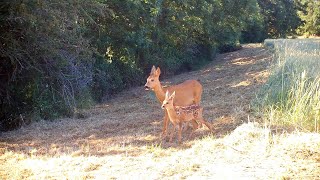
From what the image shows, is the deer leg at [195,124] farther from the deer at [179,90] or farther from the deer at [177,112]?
the deer at [177,112]

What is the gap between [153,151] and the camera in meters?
7.07

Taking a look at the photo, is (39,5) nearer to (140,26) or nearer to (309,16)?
(140,26)

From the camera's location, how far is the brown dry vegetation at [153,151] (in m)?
5.45

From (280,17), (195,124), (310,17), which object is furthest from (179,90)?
(310,17)

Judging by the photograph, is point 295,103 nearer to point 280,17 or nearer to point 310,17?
point 280,17

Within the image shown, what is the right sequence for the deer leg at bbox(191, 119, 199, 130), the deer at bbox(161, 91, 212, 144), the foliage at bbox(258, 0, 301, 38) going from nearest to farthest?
A: the deer at bbox(161, 91, 212, 144)
the deer leg at bbox(191, 119, 199, 130)
the foliage at bbox(258, 0, 301, 38)

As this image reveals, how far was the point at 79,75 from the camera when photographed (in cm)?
1210

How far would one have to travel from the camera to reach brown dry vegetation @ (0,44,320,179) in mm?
5449

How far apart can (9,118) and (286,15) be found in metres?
46.3

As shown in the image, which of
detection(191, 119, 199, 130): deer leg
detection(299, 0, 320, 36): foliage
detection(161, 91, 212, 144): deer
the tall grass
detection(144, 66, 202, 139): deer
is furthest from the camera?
detection(299, 0, 320, 36): foliage

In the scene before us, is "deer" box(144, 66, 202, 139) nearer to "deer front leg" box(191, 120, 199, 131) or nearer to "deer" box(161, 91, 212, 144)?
"deer front leg" box(191, 120, 199, 131)

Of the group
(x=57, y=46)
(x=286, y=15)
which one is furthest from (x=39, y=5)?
(x=286, y=15)

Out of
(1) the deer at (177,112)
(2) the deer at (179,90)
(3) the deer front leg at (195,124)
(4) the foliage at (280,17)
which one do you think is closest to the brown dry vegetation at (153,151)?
(3) the deer front leg at (195,124)

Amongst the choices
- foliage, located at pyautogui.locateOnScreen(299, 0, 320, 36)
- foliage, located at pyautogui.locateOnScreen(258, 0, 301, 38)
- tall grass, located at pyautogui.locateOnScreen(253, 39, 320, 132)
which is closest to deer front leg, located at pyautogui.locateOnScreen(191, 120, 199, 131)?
tall grass, located at pyautogui.locateOnScreen(253, 39, 320, 132)
